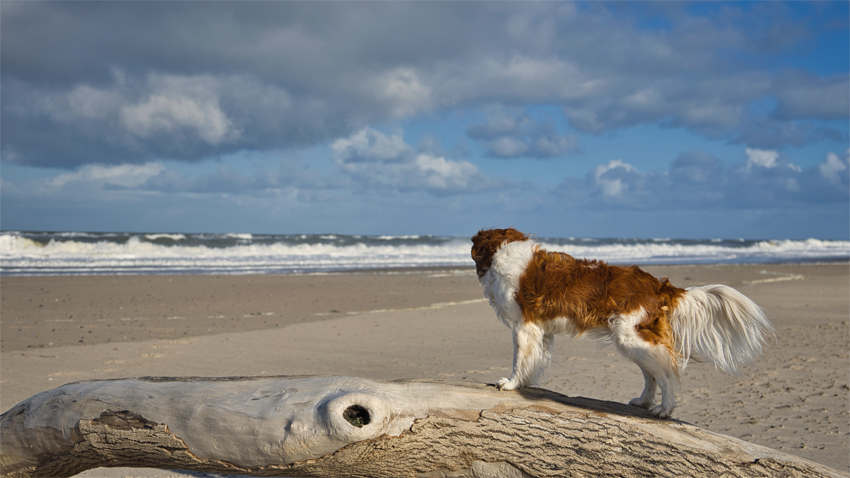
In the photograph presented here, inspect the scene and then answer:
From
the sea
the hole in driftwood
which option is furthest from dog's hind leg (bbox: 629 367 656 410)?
the sea

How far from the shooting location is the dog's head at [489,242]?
4.17 meters

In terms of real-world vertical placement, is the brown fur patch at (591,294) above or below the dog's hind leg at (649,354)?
above

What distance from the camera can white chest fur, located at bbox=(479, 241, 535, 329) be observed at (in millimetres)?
3924

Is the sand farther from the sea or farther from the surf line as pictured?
the sea

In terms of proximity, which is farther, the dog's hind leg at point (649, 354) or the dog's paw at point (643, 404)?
the dog's paw at point (643, 404)

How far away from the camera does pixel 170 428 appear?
11.8ft

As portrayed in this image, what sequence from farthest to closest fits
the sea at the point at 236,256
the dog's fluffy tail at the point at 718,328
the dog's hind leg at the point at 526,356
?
the sea at the point at 236,256, the dog's hind leg at the point at 526,356, the dog's fluffy tail at the point at 718,328

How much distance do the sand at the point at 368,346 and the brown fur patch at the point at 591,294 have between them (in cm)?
264

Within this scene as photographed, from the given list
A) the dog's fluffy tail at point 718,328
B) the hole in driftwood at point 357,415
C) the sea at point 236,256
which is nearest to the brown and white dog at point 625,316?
the dog's fluffy tail at point 718,328

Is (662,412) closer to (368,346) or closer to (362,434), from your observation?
(362,434)

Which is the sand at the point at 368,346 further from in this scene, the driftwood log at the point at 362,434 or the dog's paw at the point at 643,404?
the dog's paw at the point at 643,404

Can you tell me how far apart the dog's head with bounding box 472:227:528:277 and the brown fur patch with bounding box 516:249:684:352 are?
1.09 feet

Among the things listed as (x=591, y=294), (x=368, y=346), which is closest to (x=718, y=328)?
(x=591, y=294)

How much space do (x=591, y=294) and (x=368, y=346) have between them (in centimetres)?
673
